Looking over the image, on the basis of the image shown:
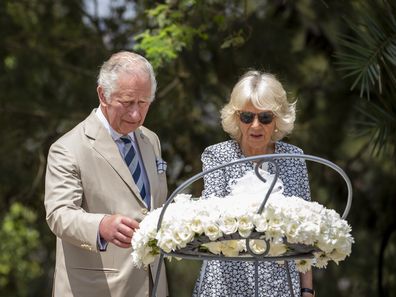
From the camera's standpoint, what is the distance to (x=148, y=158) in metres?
4.55

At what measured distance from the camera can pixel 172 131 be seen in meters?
9.31

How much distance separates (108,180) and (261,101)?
691mm

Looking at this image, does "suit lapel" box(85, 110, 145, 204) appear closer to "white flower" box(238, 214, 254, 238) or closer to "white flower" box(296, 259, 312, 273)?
"white flower" box(296, 259, 312, 273)

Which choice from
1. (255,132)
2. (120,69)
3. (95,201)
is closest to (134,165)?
(95,201)

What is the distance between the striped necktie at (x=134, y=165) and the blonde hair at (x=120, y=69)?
23cm

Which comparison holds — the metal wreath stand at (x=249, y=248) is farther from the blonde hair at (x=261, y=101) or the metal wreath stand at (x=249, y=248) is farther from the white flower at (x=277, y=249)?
the blonde hair at (x=261, y=101)

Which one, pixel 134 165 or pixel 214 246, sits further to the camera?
pixel 134 165

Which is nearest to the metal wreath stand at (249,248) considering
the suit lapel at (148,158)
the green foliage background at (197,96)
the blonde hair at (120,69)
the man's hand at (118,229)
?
the man's hand at (118,229)

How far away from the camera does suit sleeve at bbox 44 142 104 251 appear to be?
4.12 m

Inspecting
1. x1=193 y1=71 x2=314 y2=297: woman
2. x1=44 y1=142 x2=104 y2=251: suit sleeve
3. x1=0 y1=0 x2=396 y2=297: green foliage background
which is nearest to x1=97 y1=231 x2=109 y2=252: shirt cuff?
x1=44 y1=142 x2=104 y2=251: suit sleeve

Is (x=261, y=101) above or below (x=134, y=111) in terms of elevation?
above

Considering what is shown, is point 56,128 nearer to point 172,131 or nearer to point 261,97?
point 172,131

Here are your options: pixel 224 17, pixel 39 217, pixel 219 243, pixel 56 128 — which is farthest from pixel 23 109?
pixel 219 243

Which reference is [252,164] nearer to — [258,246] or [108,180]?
[108,180]
